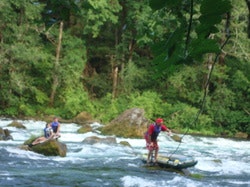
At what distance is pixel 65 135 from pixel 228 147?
6.16 meters

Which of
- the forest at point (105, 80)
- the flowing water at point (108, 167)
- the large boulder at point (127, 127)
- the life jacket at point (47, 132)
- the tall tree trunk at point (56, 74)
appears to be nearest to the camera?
the flowing water at point (108, 167)

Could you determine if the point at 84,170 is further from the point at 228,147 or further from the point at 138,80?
the point at 138,80

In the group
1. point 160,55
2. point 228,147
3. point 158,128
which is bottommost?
point 228,147

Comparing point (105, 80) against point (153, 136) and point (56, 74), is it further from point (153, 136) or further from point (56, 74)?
point (153, 136)

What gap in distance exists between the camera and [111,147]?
14.3 meters

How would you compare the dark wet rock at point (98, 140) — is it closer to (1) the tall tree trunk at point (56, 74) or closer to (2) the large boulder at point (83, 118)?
(2) the large boulder at point (83, 118)

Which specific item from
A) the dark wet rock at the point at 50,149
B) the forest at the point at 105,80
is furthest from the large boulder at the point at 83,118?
the dark wet rock at the point at 50,149

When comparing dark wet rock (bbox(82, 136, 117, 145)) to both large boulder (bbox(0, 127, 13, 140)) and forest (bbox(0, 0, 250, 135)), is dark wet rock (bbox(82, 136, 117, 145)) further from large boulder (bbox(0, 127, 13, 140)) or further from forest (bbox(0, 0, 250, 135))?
forest (bbox(0, 0, 250, 135))

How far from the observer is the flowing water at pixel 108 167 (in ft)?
29.7

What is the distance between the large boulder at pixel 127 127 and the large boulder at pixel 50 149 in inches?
228

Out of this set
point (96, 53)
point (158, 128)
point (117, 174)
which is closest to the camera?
point (117, 174)

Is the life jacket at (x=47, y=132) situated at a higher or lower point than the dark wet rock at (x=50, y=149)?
higher

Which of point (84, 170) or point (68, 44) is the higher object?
point (68, 44)

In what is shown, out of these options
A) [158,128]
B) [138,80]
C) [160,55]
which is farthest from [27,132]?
[160,55]
